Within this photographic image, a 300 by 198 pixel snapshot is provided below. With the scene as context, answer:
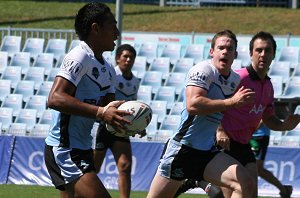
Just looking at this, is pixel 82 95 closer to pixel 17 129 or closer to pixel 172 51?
pixel 17 129

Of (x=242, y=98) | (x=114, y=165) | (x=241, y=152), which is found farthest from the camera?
(x=114, y=165)

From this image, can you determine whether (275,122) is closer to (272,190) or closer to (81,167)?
(81,167)

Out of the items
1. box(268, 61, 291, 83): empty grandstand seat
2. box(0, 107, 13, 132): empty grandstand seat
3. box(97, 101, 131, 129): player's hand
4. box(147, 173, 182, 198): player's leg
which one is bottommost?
box(0, 107, 13, 132): empty grandstand seat

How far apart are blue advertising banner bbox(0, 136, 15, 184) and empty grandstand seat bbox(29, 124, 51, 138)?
701 mm

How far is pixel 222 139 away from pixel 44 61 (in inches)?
573

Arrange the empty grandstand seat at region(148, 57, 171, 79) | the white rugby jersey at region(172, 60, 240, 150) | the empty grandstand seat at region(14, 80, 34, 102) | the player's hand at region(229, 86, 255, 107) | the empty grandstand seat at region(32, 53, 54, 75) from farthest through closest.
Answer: the empty grandstand seat at region(32, 53, 54, 75) < the empty grandstand seat at region(14, 80, 34, 102) < the empty grandstand seat at region(148, 57, 171, 79) < the white rugby jersey at region(172, 60, 240, 150) < the player's hand at region(229, 86, 255, 107)

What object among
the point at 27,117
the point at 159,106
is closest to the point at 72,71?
the point at 159,106

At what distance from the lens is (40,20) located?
106 feet

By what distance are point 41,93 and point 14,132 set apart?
101 inches

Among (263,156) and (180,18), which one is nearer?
(263,156)

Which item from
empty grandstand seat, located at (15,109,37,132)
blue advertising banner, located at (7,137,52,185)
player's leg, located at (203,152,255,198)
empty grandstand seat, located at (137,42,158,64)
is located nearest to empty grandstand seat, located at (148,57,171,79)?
empty grandstand seat, located at (137,42,158,64)

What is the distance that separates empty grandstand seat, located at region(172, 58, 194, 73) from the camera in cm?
2158

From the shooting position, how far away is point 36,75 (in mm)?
22609

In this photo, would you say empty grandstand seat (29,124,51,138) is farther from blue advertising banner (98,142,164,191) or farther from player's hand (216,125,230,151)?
player's hand (216,125,230,151)
